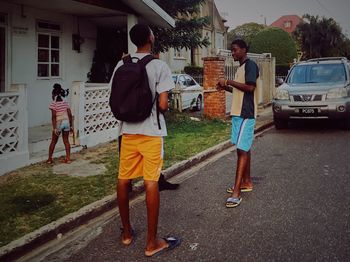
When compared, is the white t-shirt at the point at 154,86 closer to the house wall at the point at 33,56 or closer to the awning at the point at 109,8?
the awning at the point at 109,8

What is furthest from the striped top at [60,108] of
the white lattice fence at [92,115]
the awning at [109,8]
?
the awning at [109,8]

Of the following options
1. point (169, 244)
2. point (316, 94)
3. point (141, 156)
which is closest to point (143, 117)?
point (141, 156)

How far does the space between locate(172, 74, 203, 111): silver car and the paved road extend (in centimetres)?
822

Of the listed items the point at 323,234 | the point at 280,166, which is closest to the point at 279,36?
the point at 280,166

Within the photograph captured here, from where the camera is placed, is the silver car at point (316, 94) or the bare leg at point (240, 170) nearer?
the bare leg at point (240, 170)

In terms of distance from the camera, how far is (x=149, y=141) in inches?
154

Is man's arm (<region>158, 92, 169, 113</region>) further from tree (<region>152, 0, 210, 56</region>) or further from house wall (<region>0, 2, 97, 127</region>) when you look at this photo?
tree (<region>152, 0, 210, 56</region>)

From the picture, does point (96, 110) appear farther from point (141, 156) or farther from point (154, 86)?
point (154, 86)

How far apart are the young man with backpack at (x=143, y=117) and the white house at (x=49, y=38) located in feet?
16.7

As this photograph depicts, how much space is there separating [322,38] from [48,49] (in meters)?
45.9

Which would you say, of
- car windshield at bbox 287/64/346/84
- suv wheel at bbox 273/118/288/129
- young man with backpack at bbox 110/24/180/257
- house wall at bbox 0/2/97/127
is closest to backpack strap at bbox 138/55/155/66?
young man with backpack at bbox 110/24/180/257

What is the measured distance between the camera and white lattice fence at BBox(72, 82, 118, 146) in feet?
28.7

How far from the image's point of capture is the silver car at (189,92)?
16.0 m

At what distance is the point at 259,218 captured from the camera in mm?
4863
